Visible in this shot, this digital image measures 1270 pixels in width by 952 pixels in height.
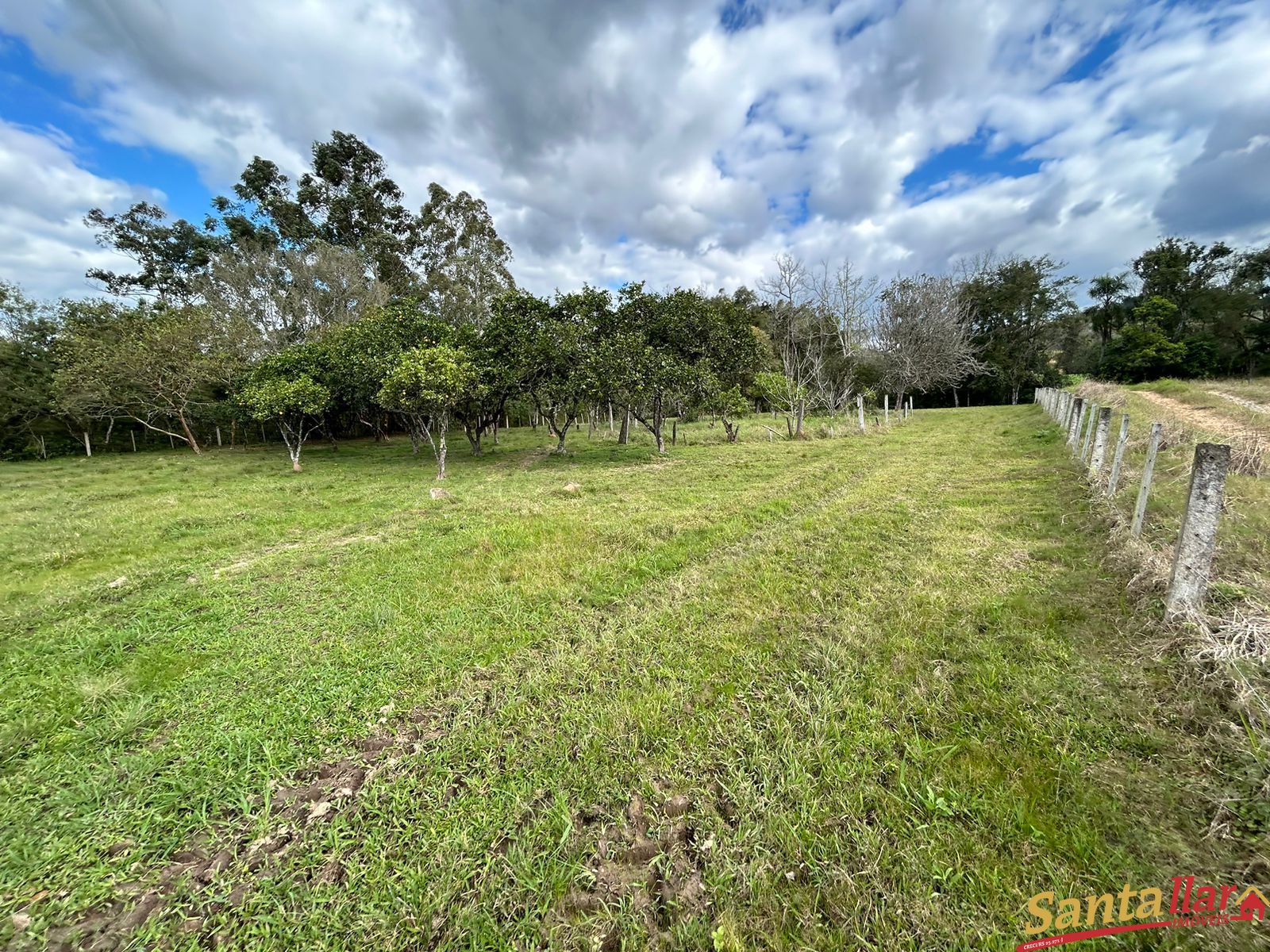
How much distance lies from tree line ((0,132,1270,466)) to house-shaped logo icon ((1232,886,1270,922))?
13695mm

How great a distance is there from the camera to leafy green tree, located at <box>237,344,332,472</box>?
50.6ft

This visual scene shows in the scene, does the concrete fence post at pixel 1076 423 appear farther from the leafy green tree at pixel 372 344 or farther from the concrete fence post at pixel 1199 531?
the leafy green tree at pixel 372 344

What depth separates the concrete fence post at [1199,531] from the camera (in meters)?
3.14

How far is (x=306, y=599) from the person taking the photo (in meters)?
5.24

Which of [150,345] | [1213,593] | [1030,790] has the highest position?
[150,345]

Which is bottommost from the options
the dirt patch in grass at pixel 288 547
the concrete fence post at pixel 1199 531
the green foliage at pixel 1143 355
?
the dirt patch in grass at pixel 288 547

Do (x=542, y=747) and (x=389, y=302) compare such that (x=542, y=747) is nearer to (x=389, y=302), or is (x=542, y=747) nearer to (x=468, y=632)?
(x=468, y=632)

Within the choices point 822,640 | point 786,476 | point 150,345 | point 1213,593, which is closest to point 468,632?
point 822,640

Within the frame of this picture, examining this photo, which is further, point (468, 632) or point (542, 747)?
point (468, 632)

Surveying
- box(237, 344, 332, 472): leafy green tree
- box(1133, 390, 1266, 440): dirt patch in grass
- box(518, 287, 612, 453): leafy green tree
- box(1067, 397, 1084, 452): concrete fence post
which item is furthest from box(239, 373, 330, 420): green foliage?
box(1133, 390, 1266, 440): dirt patch in grass

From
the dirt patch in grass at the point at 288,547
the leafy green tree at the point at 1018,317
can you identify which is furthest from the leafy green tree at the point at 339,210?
the leafy green tree at the point at 1018,317

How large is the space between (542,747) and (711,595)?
2461 mm

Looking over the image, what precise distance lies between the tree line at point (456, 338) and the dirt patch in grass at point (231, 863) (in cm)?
1091

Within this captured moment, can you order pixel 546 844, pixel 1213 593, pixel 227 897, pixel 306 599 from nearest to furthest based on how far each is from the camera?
pixel 227 897 → pixel 546 844 → pixel 1213 593 → pixel 306 599
